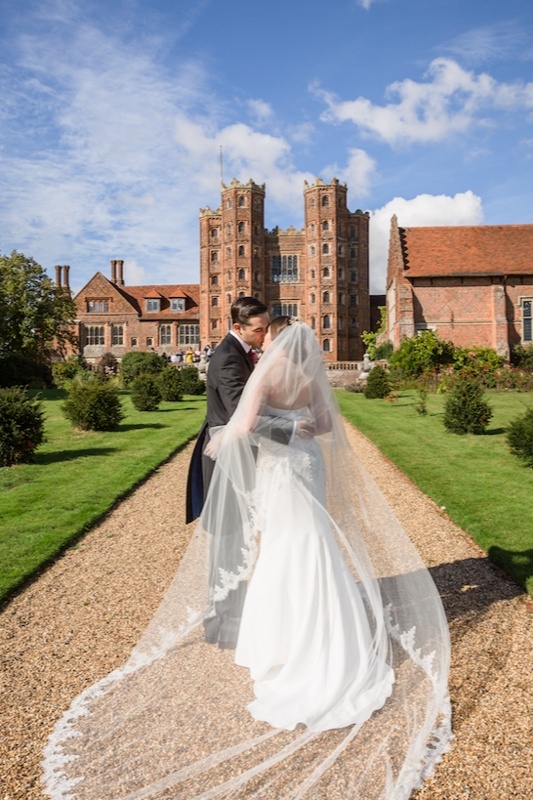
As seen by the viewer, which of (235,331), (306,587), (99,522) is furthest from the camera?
(99,522)

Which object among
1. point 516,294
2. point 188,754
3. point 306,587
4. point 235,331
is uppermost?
point 516,294

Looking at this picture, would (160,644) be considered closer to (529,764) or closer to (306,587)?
(306,587)

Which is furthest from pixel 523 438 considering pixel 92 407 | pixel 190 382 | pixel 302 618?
pixel 190 382

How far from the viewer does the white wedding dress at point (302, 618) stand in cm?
332

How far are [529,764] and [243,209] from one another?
53.2 m

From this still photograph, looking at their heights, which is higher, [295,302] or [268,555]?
[295,302]

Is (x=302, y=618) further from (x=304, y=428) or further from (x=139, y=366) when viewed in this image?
(x=139, y=366)

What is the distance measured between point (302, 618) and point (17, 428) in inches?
351

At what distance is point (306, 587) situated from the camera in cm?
351

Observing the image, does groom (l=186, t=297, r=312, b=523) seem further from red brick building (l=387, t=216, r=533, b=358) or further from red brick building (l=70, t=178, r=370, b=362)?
red brick building (l=70, t=178, r=370, b=362)

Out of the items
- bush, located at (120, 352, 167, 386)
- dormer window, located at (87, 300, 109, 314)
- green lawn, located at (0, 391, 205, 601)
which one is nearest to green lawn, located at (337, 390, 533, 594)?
green lawn, located at (0, 391, 205, 601)

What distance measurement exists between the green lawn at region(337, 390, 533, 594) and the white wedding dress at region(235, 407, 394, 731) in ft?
7.40

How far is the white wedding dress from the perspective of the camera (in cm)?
332

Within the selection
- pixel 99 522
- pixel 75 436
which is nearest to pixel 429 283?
pixel 75 436
